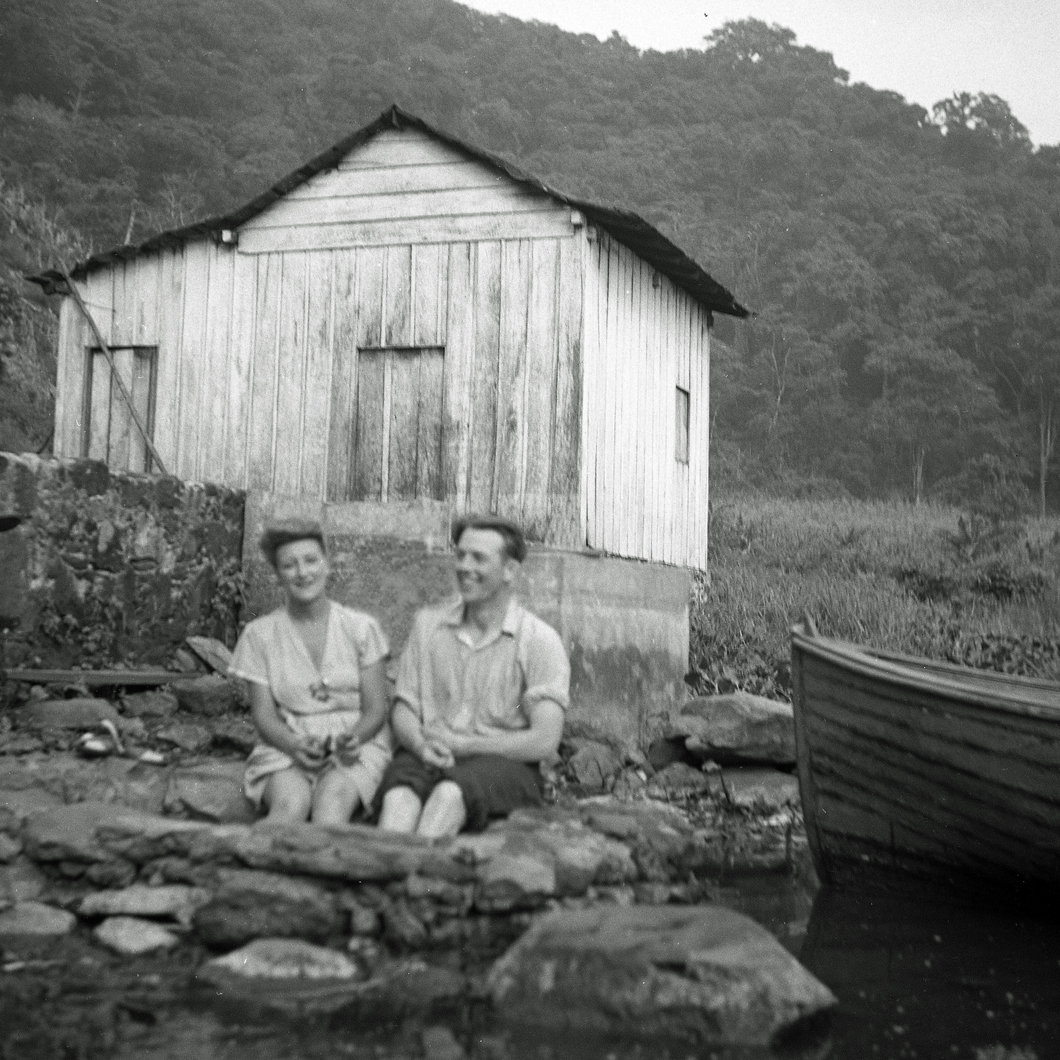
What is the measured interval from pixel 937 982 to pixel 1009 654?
8942 millimetres

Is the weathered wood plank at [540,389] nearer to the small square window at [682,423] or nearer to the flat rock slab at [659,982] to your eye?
the small square window at [682,423]

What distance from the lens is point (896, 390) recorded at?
1708 inches

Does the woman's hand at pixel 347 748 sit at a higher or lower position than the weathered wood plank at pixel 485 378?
lower

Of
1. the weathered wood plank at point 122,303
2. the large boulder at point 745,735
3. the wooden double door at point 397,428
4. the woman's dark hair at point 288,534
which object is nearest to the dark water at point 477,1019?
the woman's dark hair at point 288,534

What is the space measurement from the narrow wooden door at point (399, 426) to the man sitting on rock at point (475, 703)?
22.4ft

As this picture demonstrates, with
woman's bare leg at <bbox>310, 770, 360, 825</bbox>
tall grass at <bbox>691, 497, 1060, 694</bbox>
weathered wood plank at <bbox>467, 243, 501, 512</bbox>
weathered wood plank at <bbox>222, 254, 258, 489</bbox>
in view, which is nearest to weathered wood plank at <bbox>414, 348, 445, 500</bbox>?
weathered wood plank at <bbox>467, 243, 501, 512</bbox>

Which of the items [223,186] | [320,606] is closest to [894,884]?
[320,606]

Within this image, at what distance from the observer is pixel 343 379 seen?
1320cm

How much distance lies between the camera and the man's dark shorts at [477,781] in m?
5.69

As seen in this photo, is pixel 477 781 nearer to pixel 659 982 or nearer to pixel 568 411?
pixel 659 982

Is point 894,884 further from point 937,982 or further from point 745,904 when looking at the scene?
point 937,982

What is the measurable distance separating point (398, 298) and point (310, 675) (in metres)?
7.77

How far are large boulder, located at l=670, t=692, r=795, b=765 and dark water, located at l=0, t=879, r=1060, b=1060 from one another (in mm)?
4168

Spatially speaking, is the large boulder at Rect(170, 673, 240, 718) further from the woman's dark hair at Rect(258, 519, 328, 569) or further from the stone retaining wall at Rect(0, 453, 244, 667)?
the woman's dark hair at Rect(258, 519, 328, 569)
